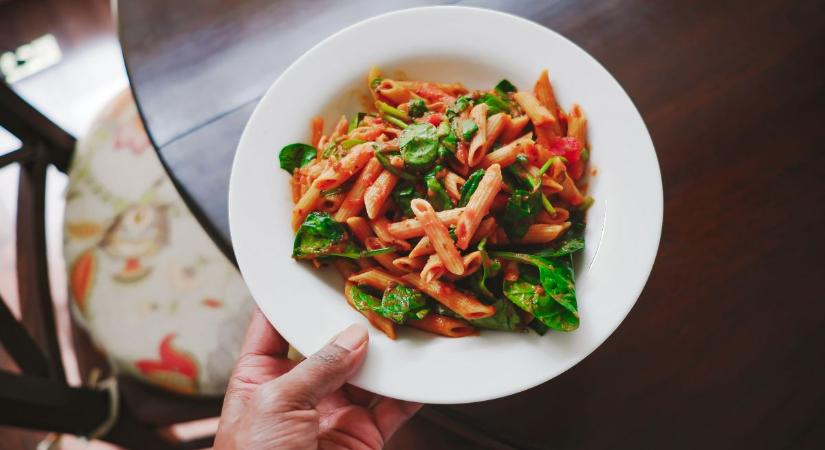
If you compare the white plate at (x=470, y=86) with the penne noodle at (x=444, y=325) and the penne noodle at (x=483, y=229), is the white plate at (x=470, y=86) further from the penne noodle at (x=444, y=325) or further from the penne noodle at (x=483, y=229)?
the penne noodle at (x=483, y=229)

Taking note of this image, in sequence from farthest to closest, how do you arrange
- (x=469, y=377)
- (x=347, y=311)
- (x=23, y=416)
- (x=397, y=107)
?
(x=23, y=416)
(x=397, y=107)
(x=347, y=311)
(x=469, y=377)

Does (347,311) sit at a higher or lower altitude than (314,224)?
lower

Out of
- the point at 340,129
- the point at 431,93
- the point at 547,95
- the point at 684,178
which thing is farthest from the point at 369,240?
the point at 684,178

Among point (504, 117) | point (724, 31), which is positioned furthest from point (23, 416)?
point (724, 31)

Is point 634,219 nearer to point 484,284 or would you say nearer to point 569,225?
point 569,225

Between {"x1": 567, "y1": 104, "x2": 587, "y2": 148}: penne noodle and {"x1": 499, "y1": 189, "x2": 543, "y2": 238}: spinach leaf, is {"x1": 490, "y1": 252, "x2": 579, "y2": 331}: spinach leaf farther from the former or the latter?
{"x1": 567, "y1": 104, "x2": 587, "y2": 148}: penne noodle

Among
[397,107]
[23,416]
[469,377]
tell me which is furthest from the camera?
[23,416]

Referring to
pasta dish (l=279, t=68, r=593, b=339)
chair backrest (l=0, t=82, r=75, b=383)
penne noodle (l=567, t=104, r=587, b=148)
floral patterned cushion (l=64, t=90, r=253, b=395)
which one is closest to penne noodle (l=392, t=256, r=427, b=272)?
pasta dish (l=279, t=68, r=593, b=339)

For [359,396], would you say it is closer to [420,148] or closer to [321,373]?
[321,373]
